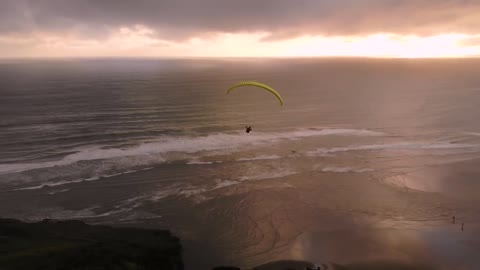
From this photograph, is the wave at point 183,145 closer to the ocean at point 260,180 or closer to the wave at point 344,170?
the ocean at point 260,180

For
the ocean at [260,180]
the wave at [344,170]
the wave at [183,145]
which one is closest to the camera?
the ocean at [260,180]

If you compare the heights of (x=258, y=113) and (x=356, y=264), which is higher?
(x=258, y=113)

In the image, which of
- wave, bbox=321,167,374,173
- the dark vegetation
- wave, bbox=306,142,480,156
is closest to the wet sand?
the dark vegetation

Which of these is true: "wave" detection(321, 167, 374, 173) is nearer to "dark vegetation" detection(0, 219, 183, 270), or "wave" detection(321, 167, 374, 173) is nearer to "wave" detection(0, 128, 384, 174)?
"wave" detection(0, 128, 384, 174)

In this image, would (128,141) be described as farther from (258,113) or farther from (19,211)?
(258,113)

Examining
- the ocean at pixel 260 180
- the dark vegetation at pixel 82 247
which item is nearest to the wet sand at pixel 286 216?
the ocean at pixel 260 180

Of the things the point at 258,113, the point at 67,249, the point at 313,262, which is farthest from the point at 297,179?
the point at 258,113
